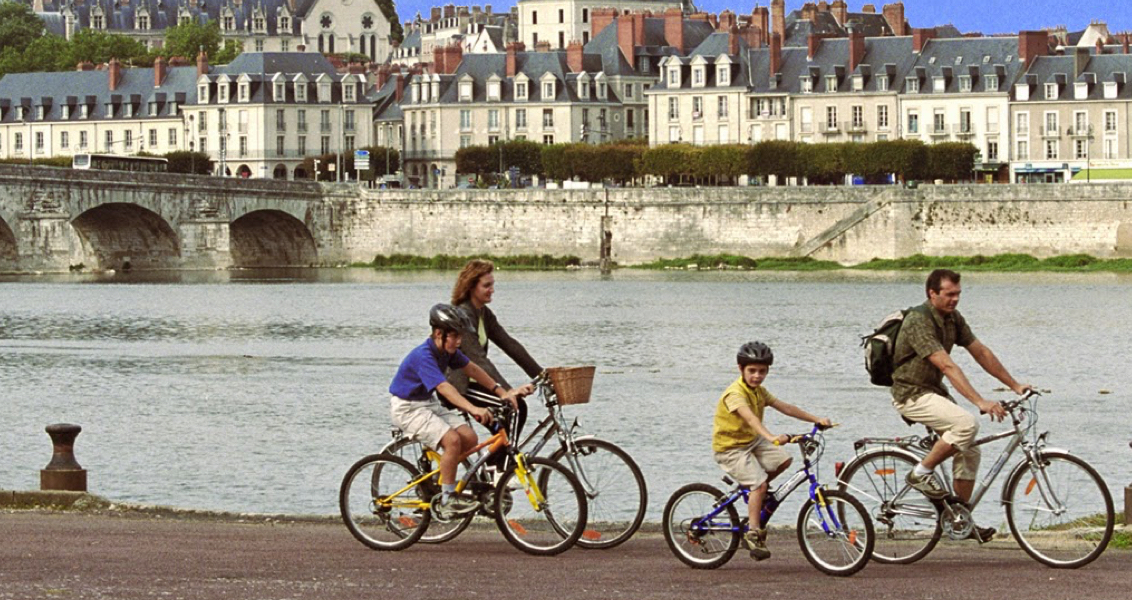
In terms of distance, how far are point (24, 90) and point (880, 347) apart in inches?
3878

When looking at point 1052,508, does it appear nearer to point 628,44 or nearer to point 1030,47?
point 1030,47

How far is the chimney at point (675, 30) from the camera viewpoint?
329 ft

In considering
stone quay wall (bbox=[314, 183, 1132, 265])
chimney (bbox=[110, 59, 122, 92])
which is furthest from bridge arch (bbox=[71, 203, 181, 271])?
chimney (bbox=[110, 59, 122, 92])

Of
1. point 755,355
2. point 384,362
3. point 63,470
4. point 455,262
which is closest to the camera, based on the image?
point 755,355

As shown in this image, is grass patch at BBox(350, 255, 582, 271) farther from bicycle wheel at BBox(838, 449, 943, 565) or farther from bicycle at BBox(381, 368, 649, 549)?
bicycle wheel at BBox(838, 449, 943, 565)

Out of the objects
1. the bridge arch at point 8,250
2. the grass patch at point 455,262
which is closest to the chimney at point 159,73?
the grass patch at point 455,262

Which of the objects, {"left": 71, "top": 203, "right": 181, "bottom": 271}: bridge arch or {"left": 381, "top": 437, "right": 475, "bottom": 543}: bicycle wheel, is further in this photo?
{"left": 71, "top": 203, "right": 181, "bottom": 271}: bridge arch

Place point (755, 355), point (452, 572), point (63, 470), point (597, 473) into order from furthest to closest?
point (63, 470) → point (597, 473) → point (452, 572) → point (755, 355)

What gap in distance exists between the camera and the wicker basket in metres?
12.7

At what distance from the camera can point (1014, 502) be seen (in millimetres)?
12508

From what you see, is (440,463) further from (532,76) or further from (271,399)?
(532,76)

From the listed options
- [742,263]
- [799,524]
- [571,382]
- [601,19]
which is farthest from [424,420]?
[601,19]

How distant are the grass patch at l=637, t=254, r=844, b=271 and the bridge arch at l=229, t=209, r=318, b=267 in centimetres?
1268

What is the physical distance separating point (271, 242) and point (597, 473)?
7327cm
